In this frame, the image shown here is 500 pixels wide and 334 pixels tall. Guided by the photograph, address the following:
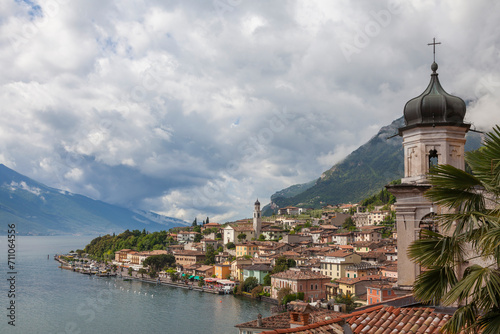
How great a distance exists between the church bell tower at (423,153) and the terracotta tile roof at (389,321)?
240 cm

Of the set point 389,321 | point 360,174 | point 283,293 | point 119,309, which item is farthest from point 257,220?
point 360,174

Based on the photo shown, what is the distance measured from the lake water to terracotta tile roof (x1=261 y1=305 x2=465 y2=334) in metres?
26.2

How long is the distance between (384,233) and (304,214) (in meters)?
46.5

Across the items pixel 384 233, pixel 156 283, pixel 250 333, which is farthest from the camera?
pixel 384 233

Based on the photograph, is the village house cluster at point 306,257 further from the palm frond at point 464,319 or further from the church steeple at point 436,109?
the palm frond at point 464,319

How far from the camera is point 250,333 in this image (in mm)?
17359

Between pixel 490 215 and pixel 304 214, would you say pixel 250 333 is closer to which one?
pixel 490 215

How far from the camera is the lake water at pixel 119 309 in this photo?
104ft

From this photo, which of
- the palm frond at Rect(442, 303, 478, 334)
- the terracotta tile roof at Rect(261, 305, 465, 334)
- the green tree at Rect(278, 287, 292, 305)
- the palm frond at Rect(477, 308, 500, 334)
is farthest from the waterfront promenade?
the palm frond at Rect(477, 308, 500, 334)

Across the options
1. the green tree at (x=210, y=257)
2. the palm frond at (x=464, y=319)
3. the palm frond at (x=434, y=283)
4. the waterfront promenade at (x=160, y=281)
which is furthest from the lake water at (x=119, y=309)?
the palm frond at (x=464, y=319)

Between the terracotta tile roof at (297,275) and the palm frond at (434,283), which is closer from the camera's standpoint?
the palm frond at (434,283)

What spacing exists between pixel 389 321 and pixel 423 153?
381cm

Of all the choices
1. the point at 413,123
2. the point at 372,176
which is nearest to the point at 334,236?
the point at 413,123

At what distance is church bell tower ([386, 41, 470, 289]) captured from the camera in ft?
26.9
